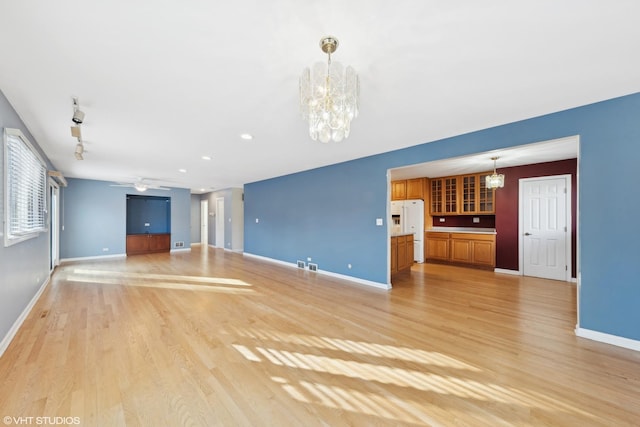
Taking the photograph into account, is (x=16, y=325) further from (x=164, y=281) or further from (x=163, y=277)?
(x=163, y=277)

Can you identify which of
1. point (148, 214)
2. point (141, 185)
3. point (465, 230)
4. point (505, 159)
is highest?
point (505, 159)

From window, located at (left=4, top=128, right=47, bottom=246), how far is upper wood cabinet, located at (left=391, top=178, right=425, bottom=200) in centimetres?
764

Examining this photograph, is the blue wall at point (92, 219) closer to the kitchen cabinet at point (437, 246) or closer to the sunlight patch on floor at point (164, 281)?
the sunlight patch on floor at point (164, 281)

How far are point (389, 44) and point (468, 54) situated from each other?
65 cm

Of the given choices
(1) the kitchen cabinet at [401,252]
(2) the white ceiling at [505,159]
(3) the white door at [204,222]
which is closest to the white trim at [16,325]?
(1) the kitchen cabinet at [401,252]

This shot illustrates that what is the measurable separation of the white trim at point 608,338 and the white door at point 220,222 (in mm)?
10086

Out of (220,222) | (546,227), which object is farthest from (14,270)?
(546,227)

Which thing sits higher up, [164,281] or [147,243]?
[147,243]

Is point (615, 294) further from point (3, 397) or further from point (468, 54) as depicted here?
point (3, 397)

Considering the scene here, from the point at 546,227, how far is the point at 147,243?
11.5m

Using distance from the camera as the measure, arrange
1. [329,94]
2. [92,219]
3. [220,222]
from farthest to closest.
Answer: [220,222]
[92,219]
[329,94]

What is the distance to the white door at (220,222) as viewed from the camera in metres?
10.3

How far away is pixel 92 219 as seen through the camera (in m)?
7.88

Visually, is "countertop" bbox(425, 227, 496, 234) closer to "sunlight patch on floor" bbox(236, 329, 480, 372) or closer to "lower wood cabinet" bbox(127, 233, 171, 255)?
"sunlight patch on floor" bbox(236, 329, 480, 372)
